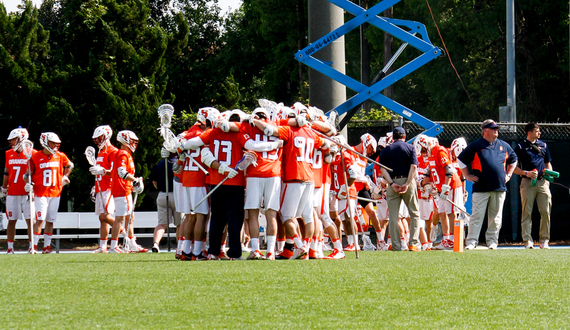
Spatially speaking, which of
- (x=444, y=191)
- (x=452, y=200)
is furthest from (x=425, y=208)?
(x=444, y=191)

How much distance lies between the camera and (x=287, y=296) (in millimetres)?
6160

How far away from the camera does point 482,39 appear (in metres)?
29.9

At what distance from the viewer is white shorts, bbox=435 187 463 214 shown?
13.8 metres

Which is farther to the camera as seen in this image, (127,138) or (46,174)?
(46,174)

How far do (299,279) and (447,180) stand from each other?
23.0 feet

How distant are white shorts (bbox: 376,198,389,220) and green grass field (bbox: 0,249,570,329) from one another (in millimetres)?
5956

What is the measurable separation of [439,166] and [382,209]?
149cm

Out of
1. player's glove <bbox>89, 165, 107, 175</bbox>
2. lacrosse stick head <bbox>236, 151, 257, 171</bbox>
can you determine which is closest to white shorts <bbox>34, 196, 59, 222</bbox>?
player's glove <bbox>89, 165, 107, 175</bbox>

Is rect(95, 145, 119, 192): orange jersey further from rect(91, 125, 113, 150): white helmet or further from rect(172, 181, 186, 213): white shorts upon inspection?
rect(172, 181, 186, 213): white shorts

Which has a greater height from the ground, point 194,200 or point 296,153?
point 296,153

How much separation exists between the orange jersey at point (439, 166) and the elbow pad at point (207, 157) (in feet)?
17.5

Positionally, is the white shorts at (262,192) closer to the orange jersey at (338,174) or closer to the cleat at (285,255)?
the cleat at (285,255)

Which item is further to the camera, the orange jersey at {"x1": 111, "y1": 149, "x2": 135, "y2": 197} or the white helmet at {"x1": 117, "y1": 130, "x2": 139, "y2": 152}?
the white helmet at {"x1": 117, "y1": 130, "x2": 139, "y2": 152}

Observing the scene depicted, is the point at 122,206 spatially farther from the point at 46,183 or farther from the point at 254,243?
the point at 254,243
